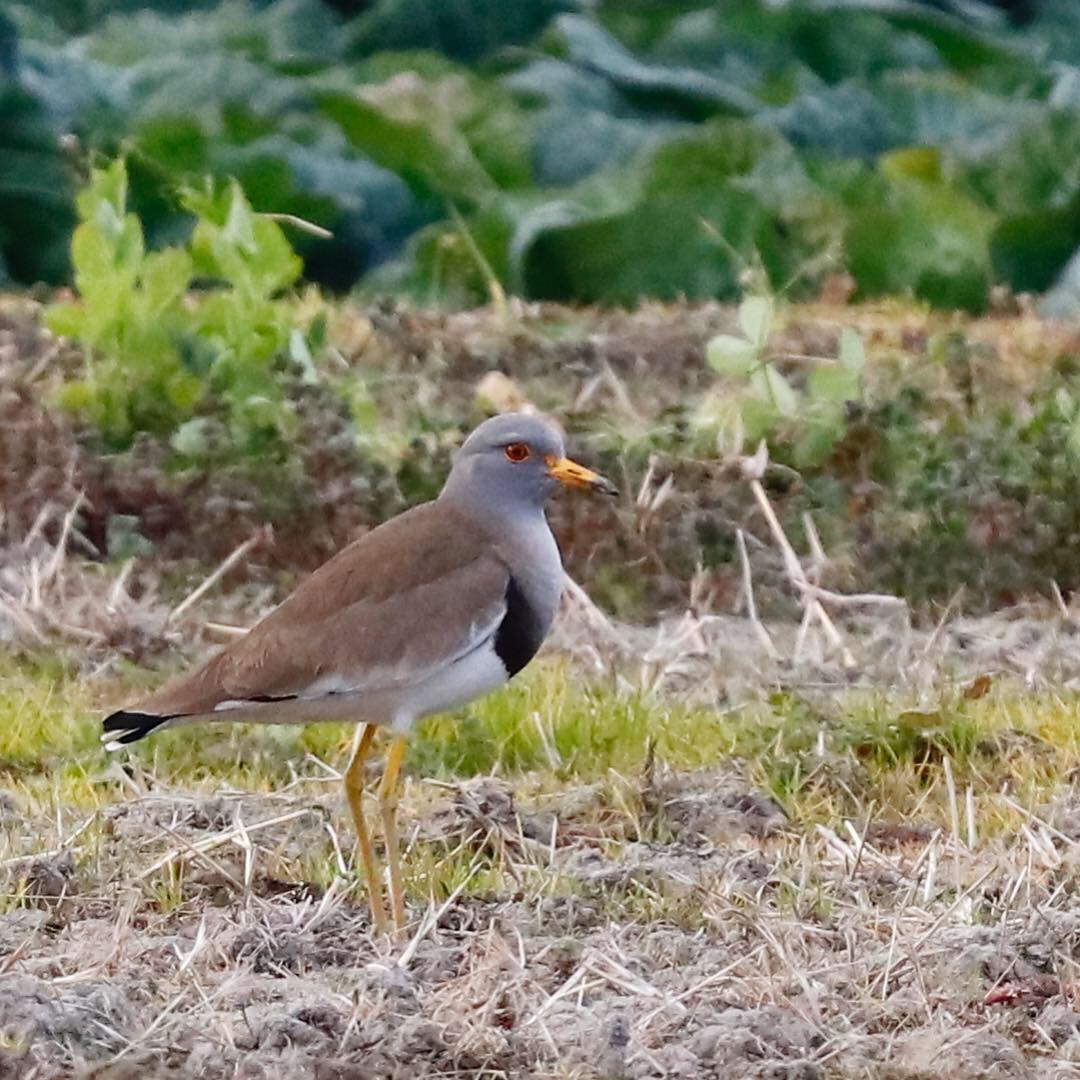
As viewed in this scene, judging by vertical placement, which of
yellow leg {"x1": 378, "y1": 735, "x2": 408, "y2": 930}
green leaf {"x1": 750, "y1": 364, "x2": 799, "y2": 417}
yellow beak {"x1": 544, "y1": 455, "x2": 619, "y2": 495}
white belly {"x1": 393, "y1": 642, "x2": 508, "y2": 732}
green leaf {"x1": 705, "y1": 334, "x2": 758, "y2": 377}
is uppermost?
yellow beak {"x1": 544, "y1": 455, "x2": 619, "y2": 495}

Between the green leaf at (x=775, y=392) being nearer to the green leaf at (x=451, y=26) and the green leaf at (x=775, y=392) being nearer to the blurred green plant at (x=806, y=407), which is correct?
the blurred green plant at (x=806, y=407)

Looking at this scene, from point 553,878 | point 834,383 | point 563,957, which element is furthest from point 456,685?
point 834,383

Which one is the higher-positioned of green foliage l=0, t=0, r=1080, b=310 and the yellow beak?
the yellow beak

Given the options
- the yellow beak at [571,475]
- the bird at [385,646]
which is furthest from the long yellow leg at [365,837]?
the yellow beak at [571,475]

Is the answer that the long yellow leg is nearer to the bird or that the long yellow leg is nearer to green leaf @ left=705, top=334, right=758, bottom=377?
the bird

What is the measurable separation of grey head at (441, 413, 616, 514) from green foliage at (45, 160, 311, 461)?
208 centimetres

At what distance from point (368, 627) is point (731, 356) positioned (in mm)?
2544

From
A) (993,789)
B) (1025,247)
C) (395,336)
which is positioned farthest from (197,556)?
(1025,247)

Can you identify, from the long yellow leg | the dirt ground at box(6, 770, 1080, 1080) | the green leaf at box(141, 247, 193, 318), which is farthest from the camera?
the green leaf at box(141, 247, 193, 318)

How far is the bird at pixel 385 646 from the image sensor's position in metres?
4.06

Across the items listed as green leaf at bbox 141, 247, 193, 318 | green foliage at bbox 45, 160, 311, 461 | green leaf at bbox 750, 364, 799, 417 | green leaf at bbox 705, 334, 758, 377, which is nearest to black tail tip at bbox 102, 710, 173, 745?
green foliage at bbox 45, 160, 311, 461

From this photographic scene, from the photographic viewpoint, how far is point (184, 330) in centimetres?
667

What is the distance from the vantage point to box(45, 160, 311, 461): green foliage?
6383 millimetres

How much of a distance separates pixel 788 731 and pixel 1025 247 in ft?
14.9
